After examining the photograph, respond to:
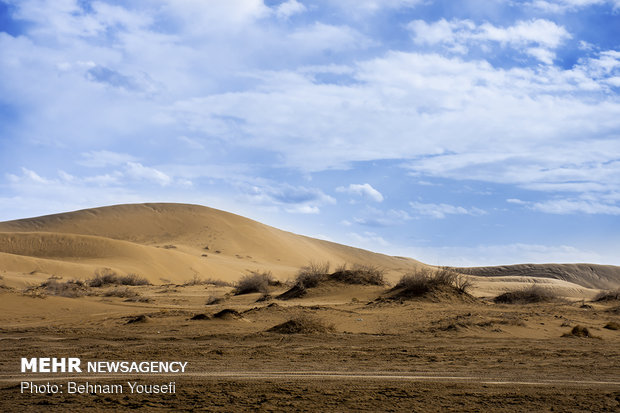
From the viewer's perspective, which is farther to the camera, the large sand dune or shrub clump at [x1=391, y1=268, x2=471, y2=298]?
the large sand dune

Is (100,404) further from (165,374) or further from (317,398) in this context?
(317,398)

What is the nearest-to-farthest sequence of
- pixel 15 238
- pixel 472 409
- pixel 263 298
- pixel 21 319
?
1. pixel 472 409
2. pixel 21 319
3. pixel 263 298
4. pixel 15 238

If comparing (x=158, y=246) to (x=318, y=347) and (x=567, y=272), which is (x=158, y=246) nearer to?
(x=318, y=347)

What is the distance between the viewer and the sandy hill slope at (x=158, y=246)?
165ft

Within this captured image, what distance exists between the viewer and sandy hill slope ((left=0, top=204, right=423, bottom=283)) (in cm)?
5022

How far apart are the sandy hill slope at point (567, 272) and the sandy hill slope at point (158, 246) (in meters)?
15.0

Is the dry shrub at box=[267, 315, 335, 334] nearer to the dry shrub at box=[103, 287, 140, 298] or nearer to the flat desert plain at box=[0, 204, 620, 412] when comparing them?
the flat desert plain at box=[0, 204, 620, 412]

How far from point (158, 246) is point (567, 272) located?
62.0 metres

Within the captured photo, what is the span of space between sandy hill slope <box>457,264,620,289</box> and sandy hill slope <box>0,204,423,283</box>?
15.0 meters

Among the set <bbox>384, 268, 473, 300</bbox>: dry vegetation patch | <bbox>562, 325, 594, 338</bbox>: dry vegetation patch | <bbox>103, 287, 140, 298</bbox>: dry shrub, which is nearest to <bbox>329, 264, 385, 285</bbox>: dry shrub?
<bbox>384, 268, 473, 300</bbox>: dry vegetation patch

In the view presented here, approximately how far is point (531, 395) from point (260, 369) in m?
4.66

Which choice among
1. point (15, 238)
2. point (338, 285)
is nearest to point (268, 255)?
point (15, 238)

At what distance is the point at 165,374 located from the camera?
1035 cm

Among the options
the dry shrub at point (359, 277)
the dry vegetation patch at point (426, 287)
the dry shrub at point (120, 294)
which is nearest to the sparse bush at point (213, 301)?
the dry shrub at point (120, 294)
